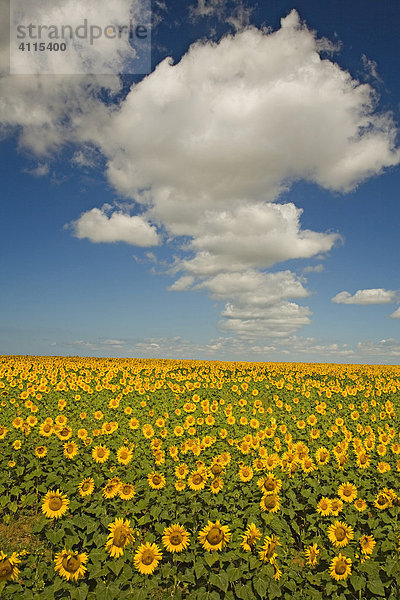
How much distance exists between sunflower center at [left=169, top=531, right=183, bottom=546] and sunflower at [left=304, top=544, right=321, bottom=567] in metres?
1.94

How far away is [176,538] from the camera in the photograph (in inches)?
189

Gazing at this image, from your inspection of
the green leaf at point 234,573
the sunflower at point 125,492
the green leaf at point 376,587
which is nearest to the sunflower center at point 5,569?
the sunflower at point 125,492

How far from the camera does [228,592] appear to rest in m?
4.78

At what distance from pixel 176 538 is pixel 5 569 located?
193cm

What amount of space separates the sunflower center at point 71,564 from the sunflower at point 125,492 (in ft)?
4.92

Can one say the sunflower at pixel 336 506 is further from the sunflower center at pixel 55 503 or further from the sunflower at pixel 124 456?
the sunflower center at pixel 55 503

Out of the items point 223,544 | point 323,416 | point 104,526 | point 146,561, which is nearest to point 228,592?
point 223,544

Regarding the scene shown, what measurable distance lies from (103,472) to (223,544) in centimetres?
337

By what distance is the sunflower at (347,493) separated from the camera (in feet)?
20.2

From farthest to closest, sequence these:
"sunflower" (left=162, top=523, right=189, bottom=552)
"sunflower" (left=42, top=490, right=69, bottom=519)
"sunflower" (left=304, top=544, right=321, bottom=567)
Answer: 1. "sunflower" (left=42, top=490, right=69, bottom=519)
2. "sunflower" (left=304, top=544, right=321, bottom=567)
3. "sunflower" (left=162, top=523, right=189, bottom=552)

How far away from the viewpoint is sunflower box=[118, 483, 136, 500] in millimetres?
6004

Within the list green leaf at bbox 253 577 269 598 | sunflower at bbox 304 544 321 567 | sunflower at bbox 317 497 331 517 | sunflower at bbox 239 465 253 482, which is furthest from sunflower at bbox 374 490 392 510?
green leaf at bbox 253 577 269 598

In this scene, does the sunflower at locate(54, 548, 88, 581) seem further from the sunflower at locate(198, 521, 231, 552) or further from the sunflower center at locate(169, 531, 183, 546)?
the sunflower at locate(198, 521, 231, 552)

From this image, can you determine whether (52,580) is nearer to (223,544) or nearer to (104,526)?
(104,526)
